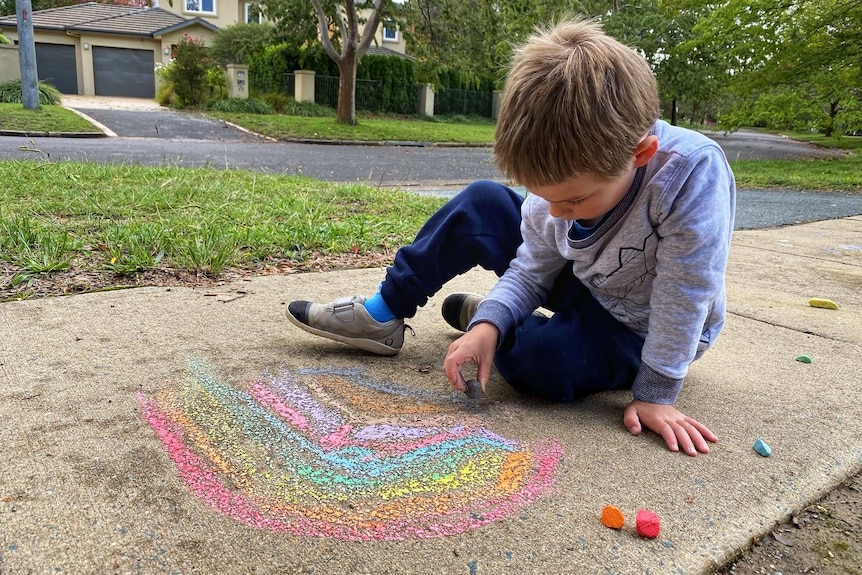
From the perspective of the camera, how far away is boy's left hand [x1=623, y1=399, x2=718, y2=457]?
1346mm

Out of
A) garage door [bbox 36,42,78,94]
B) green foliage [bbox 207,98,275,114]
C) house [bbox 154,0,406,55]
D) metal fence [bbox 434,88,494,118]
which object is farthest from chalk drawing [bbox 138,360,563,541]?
garage door [bbox 36,42,78,94]

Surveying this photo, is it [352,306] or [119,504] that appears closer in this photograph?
[119,504]

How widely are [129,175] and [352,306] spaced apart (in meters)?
3.51

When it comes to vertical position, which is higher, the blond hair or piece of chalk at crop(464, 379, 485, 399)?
the blond hair

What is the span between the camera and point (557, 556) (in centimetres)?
100

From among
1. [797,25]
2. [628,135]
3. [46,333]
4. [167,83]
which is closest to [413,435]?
[628,135]

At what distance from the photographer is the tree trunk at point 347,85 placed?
603 inches

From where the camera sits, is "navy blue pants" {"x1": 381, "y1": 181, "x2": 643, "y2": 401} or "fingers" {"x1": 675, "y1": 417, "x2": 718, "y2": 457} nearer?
"fingers" {"x1": 675, "y1": 417, "x2": 718, "y2": 457}

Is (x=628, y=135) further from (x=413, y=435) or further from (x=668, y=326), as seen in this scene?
(x=413, y=435)

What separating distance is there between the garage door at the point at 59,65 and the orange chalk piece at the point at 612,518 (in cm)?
2838

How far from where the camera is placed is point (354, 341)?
5.82ft

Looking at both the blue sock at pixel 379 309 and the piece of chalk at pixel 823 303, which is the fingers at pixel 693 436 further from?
the piece of chalk at pixel 823 303

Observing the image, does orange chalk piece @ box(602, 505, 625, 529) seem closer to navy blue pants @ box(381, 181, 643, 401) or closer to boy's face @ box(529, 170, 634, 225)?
navy blue pants @ box(381, 181, 643, 401)

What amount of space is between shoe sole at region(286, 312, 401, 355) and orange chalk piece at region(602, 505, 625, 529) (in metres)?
0.82
